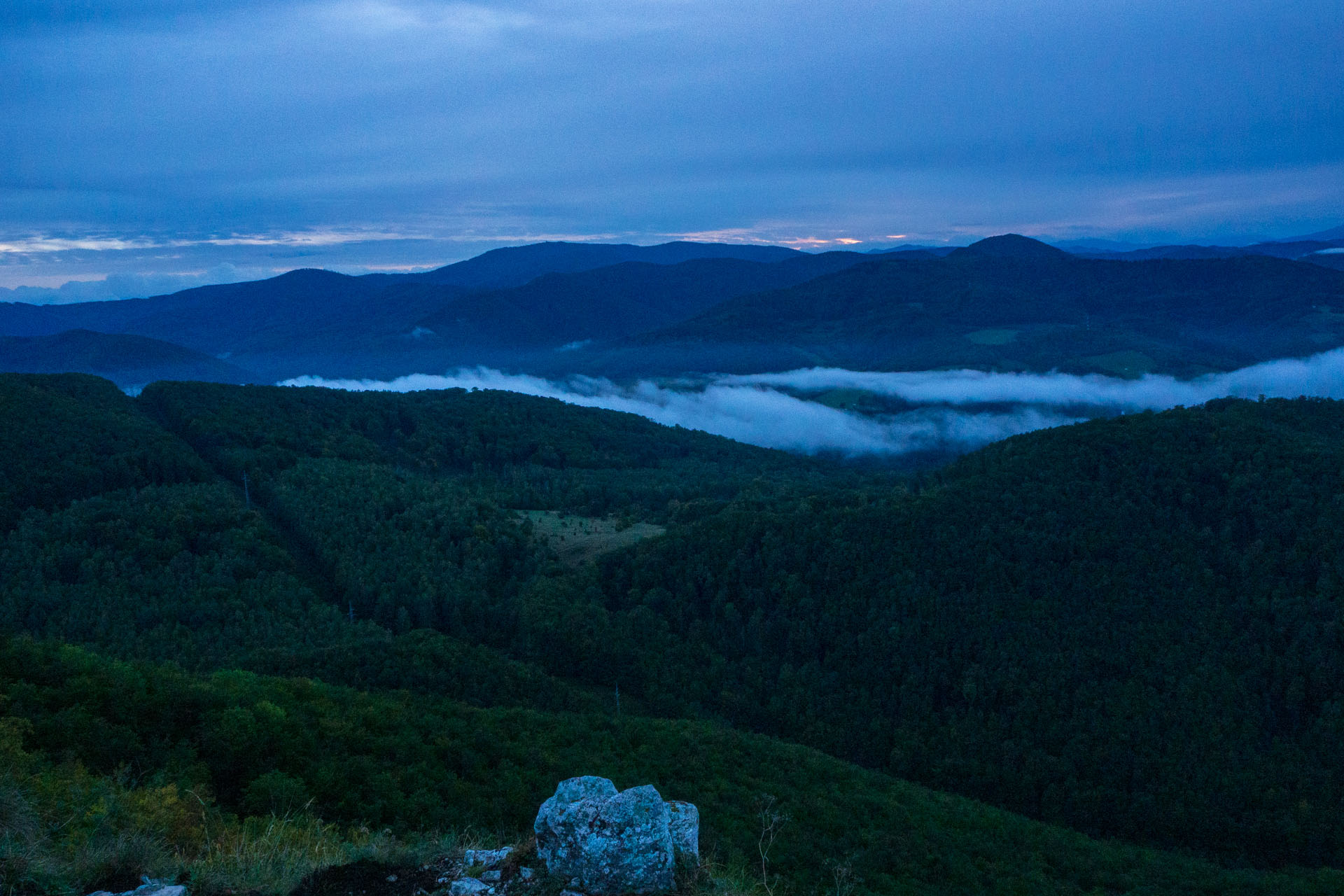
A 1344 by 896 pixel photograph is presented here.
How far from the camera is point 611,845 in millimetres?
9125

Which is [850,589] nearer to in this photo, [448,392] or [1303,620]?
[1303,620]

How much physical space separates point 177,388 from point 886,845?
109m

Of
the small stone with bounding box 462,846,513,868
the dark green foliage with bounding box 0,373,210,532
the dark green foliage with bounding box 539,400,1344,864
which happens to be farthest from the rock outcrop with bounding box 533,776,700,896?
the dark green foliage with bounding box 0,373,210,532

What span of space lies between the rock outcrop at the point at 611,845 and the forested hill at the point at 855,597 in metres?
39.6

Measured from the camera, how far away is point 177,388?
4321 inches

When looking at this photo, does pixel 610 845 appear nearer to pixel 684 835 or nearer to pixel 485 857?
pixel 684 835

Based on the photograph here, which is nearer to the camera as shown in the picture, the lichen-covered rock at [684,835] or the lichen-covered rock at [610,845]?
the lichen-covered rock at [610,845]

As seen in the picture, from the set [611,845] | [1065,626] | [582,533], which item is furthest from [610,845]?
[582,533]

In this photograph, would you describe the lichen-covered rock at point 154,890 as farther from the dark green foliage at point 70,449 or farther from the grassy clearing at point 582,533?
the dark green foliage at point 70,449

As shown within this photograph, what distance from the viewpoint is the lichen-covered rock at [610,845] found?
9.14 m

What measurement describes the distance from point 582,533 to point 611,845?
263 ft

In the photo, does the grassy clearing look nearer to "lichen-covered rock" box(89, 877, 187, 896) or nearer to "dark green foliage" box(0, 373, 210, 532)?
"dark green foliage" box(0, 373, 210, 532)

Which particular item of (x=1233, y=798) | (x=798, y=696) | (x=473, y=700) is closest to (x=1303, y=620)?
(x=1233, y=798)

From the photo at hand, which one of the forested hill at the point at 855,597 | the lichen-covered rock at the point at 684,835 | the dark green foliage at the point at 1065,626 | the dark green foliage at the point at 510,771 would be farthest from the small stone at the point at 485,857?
the dark green foliage at the point at 1065,626
